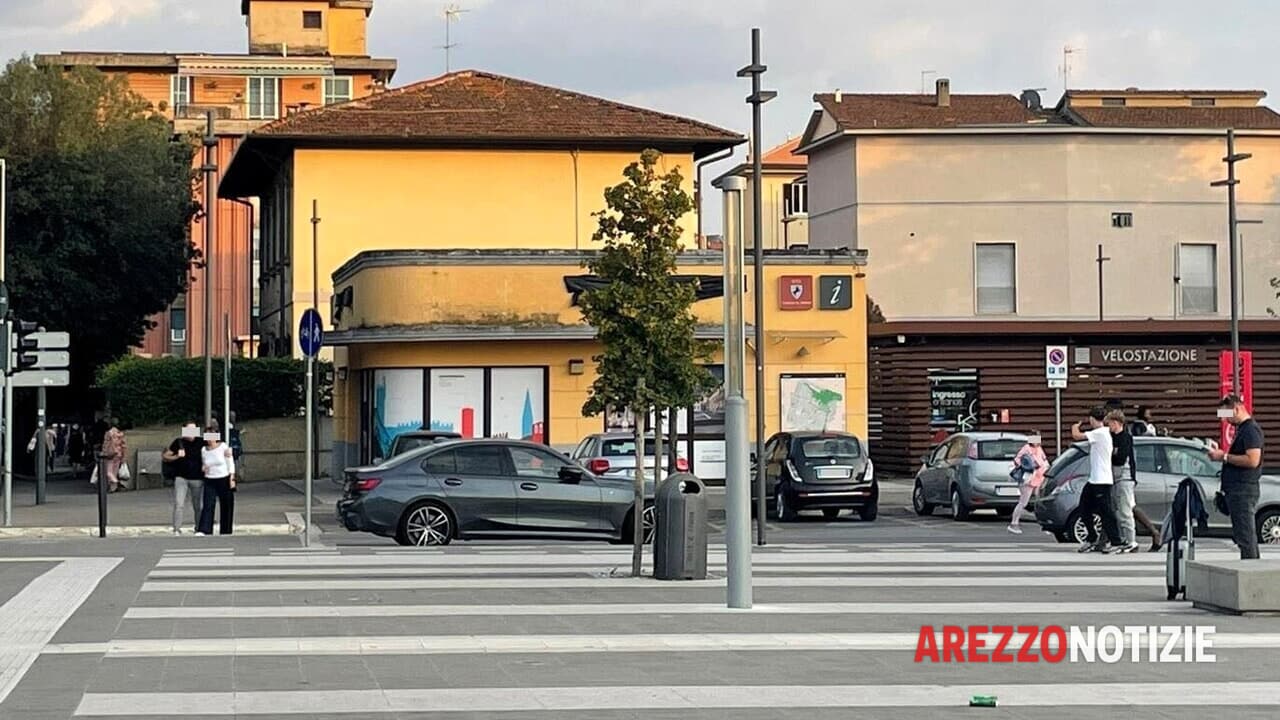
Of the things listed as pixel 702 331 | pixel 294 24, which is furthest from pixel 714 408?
pixel 294 24

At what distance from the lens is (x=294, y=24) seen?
9475 cm

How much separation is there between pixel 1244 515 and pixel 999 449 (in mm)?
13895

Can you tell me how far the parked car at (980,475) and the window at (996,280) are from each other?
20.9 metres

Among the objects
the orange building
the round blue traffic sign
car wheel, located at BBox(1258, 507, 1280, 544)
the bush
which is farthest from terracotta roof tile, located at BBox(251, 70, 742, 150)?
the orange building

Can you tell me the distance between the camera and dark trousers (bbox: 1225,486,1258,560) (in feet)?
58.0

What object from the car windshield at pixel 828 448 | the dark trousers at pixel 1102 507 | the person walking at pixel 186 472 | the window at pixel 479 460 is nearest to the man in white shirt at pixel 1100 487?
the dark trousers at pixel 1102 507

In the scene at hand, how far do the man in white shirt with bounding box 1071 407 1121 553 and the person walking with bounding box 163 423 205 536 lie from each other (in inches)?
Result: 476

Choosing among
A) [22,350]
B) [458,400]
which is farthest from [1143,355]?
[22,350]

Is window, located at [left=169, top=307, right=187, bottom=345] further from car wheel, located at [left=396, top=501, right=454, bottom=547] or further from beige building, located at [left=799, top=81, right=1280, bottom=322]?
car wheel, located at [left=396, top=501, right=454, bottom=547]

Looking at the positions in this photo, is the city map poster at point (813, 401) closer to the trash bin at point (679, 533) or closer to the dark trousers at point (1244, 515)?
the trash bin at point (679, 533)

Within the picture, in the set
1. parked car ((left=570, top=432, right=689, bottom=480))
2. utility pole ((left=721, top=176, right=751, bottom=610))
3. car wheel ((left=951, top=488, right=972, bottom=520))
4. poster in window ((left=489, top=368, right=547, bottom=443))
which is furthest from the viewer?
poster in window ((left=489, top=368, right=547, bottom=443))

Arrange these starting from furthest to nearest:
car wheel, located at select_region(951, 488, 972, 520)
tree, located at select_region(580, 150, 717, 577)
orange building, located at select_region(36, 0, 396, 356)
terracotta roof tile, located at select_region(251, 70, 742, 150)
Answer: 1. orange building, located at select_region(36, 0, 396, 356)
2. terracotta roof tile, located at select_region(251, 70, 742, 150)
3. car wheel, located at select_region(951, 488, 972, 520)
4. tree, located at select_region(580, 150, 717, 577)

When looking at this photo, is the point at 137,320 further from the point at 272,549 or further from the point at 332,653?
the point at 332,653

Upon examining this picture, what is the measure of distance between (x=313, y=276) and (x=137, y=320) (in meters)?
13.6
